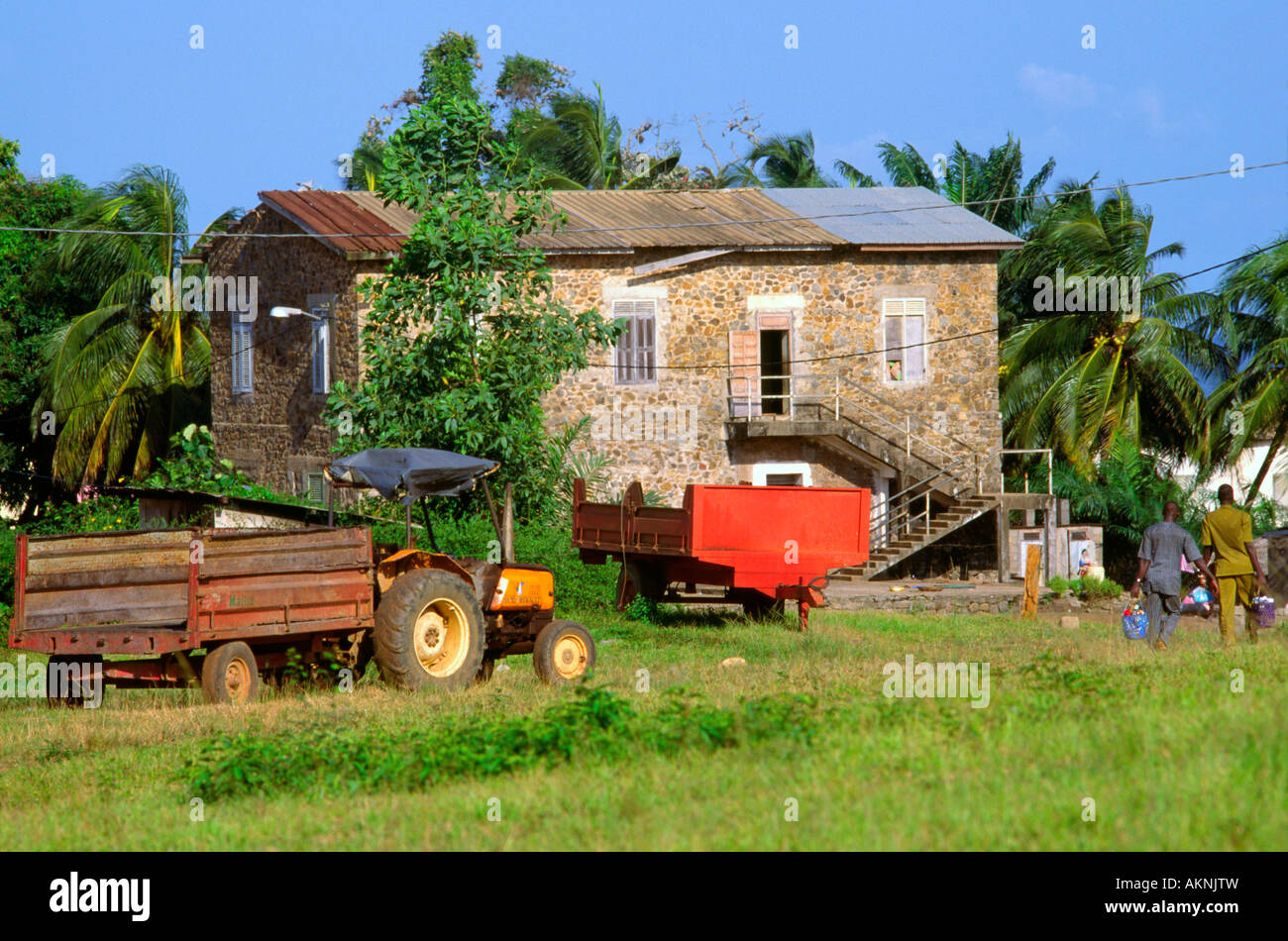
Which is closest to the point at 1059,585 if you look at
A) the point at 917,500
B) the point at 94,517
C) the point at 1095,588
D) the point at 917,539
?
the point at 1095,588

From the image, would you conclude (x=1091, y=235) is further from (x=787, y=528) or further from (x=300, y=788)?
(x=300, y=788)

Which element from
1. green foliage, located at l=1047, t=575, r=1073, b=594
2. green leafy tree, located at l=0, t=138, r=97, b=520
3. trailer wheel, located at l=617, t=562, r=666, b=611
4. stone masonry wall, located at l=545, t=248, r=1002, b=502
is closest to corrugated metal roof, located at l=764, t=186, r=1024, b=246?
stone masonry wall, located at l=545, t=248, r=1002, b=502

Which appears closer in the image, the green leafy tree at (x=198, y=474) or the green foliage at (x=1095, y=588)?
the green leafy tree at (x=198, y=474)

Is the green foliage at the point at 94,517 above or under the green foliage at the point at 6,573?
above

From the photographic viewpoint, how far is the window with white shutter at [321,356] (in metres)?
26.4

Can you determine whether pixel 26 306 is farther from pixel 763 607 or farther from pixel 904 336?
pixel 763 607

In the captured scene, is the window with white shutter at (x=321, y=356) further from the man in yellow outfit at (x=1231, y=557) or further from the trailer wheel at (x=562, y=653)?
the man in yellow outfit at (x=1231, y=557)

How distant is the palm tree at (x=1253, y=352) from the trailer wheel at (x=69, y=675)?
23957mm

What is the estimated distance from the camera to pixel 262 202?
27.8 metres

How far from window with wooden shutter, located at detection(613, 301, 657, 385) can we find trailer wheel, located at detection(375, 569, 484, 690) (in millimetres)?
14389

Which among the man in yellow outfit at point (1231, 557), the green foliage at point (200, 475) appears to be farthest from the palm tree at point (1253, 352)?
the green foliage at point (200, 475)

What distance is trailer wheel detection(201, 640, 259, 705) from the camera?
1148 centimetres

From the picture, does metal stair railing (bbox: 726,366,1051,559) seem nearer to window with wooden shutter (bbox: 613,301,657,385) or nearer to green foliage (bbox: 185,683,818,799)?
window with wooden shutter (bbox: 613,301,657,385)
